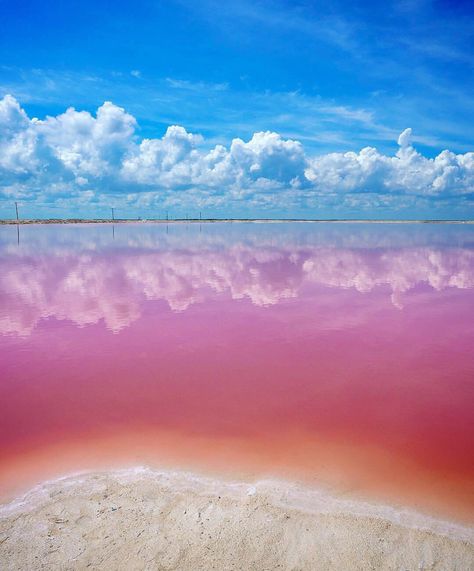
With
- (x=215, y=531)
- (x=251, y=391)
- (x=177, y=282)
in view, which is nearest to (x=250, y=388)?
(x=251, y=391)

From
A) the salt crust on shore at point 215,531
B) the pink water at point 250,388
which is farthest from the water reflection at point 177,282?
the salt crust on shore at point 215,531

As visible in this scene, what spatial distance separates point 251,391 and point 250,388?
0.12 meters

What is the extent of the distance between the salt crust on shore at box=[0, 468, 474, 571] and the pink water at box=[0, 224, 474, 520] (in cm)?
41

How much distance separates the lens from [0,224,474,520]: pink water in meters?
5.38

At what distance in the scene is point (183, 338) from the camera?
10641 millimetres

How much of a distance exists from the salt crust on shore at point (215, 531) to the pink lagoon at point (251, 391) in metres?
0.33

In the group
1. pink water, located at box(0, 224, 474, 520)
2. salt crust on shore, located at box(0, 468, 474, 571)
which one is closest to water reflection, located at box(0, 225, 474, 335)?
pink water, located at box(0, 224, 474, 520)

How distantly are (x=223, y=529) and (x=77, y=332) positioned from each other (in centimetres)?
846

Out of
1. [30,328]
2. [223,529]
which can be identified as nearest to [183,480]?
[223,529]

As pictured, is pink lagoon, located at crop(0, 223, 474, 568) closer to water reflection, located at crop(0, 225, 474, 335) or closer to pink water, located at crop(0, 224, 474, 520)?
pink water, located at crop(0, 224, 474, 520)

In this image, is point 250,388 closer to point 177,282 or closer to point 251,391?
point 251,391

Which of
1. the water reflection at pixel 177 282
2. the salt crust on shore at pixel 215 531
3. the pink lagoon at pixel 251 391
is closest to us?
the salt crust on shore at pixel 215 531

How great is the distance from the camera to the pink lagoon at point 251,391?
5.29m

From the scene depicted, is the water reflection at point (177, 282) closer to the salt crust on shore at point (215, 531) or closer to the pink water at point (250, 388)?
the pink water at point (250, 388)
